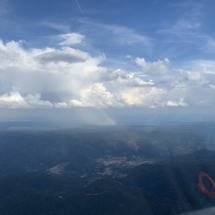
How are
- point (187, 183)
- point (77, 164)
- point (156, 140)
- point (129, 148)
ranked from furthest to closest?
point (156, 140) → point (129, 148) → point (77, 164) → point (187, 183)

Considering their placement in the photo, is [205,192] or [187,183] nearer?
[205,192]

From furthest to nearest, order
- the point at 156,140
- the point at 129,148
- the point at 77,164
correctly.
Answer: the point at 156,140 < the point at 129,148 < the point at 77,164

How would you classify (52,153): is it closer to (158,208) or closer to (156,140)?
(156,140)

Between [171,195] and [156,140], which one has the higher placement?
[156,140]

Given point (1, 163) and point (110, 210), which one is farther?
point (1, 163)

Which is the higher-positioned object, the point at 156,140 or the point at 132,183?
the point at 156,140

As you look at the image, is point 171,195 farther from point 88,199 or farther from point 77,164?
point 77,164

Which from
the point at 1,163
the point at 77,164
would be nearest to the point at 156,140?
the point at 77,164

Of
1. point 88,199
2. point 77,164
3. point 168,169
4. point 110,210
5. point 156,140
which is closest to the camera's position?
point 110,210

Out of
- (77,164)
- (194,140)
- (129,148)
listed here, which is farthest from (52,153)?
(194,140)
